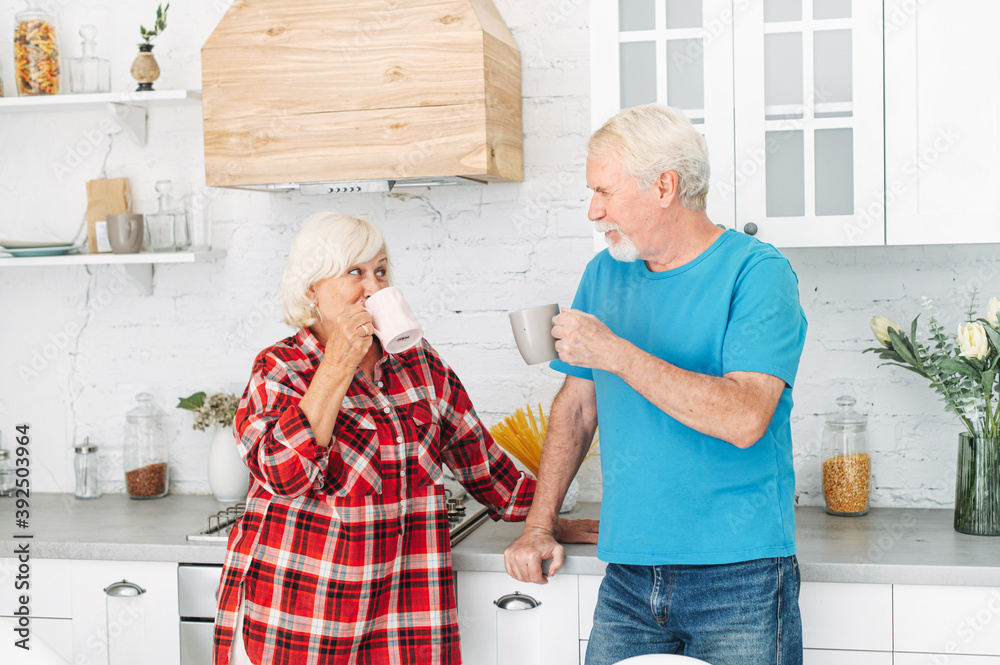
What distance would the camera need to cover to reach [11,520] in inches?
95.2

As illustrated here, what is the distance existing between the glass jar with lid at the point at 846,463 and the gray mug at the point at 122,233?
1933 millimetres

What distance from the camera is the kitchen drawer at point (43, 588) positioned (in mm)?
2170

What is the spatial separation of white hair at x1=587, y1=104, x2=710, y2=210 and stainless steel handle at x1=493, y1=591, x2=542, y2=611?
89cm

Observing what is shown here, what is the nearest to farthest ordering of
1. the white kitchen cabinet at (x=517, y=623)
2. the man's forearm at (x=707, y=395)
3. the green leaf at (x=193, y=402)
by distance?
the man's forearm at (x=707, y=395) < the white kitchen cabinet at (x=517, y=623) < the green leaf at (x=193, y=402)

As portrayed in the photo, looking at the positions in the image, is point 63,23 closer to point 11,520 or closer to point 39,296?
point 39,296

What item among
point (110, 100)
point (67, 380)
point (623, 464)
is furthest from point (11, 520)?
point (623, 464)

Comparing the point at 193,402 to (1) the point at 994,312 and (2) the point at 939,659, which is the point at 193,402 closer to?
(2) the point at 939,659

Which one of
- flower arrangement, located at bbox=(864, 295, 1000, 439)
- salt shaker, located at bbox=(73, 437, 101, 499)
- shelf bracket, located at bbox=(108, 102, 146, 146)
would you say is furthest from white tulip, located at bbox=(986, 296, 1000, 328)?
salt shaker, located at bbox=(73, 437, 101, 499)

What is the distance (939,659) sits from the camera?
6.00 ft

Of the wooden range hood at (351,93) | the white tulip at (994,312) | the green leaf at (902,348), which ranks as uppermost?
the wooden range hood at (351,93)

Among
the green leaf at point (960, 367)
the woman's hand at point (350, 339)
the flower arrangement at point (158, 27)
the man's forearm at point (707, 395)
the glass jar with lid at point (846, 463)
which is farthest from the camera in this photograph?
the flower arrangement at point (158, 27)

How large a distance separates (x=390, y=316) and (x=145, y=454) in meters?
1.43

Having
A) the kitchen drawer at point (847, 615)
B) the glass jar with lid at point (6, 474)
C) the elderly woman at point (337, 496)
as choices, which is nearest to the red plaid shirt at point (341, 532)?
the elderly woman at point (337, 496)

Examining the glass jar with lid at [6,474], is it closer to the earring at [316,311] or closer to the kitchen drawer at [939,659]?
the earring at [316,311]
